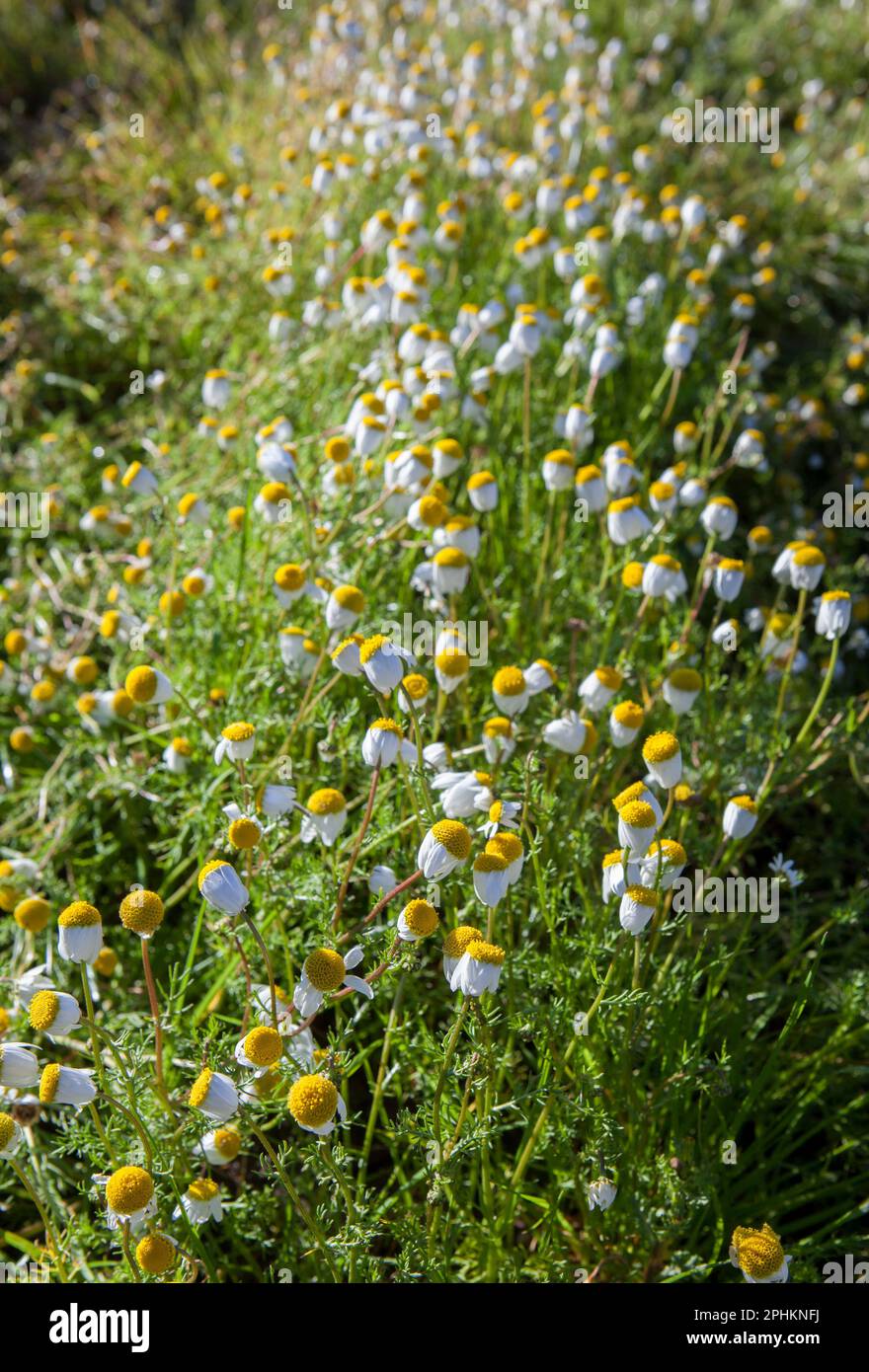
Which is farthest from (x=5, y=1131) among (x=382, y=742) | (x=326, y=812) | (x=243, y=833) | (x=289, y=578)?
(x=289, y=578)

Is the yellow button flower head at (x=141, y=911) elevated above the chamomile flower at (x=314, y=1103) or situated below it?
above

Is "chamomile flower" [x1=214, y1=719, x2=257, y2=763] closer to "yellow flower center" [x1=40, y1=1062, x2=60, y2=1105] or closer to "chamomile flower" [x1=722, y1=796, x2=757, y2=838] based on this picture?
"yellow flower center" [x1=40, y1=1062, x2=60, y2=1105]

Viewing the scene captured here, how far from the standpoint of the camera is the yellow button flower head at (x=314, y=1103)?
147 centimetres

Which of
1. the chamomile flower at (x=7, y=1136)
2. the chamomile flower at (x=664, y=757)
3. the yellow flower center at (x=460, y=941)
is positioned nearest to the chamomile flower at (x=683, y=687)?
the chamomile flower at (x=664, y=757)

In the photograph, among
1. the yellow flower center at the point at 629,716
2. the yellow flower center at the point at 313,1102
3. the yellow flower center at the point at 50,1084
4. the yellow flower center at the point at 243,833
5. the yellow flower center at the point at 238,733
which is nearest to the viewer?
the yellow flower center at the point at 313,1102

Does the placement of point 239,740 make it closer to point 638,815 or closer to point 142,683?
point 142,683

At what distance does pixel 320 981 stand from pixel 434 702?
1158 mm

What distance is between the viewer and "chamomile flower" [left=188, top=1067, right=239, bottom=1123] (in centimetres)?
155

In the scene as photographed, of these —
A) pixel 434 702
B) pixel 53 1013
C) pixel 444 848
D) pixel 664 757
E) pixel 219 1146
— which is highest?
pixel 434 702

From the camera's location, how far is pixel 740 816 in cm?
212

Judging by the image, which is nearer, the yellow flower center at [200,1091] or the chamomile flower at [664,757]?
the yellow flower center at [200,1091]

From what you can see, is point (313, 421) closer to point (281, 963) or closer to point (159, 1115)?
point (281, 963)

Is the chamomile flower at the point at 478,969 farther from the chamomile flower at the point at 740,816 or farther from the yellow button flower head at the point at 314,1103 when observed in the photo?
the chamomile flower at the point at 740,816

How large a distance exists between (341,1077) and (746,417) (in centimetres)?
329
